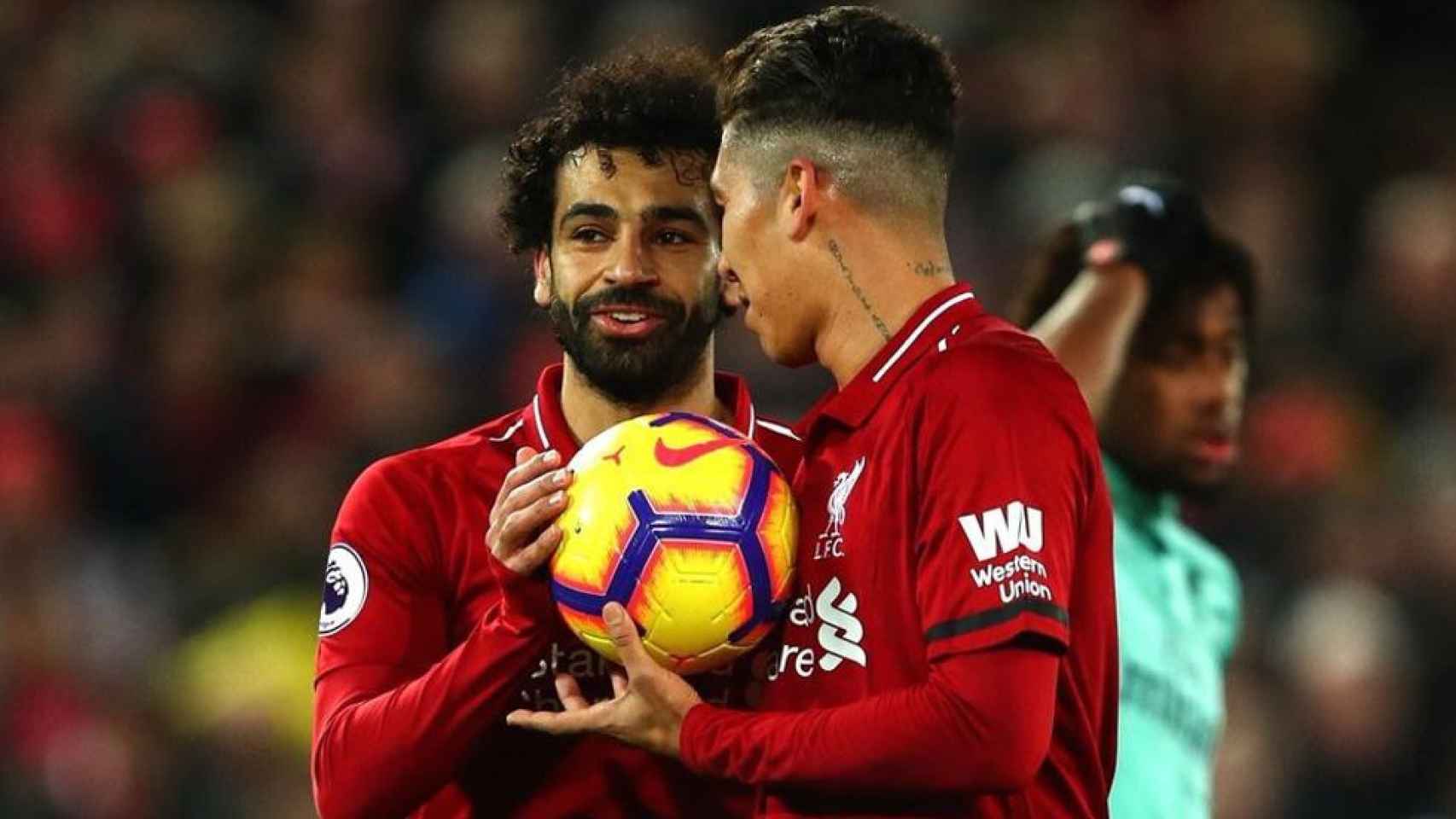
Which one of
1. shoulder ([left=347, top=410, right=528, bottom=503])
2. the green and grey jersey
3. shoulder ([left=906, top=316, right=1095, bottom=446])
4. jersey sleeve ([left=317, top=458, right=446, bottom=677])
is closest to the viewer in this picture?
shoulder ([left=906, top=316, right=1095, bottom=446])

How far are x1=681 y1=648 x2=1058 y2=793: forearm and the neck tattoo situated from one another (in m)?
0.55

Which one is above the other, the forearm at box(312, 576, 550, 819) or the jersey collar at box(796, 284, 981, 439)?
the jersey collar at box(796, 284, 981, 439)

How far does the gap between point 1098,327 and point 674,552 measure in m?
1.89

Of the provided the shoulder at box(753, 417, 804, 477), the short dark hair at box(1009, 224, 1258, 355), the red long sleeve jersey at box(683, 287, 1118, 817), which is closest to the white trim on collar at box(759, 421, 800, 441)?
the shoulder at box(753, 417, 804, 477)

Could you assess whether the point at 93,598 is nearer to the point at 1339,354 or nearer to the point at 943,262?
the point at 1339,354

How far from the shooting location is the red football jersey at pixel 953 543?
9.92ft

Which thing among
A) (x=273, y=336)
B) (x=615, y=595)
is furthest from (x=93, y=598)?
(x=615, y=595)

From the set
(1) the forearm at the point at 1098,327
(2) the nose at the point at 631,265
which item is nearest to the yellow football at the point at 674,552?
(2) the nose at the point at 631,265

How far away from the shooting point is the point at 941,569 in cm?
305

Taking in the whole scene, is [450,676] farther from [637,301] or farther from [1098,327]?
[1098,327]

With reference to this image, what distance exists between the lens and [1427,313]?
8.62 metres

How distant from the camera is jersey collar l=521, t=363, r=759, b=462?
12.8ft

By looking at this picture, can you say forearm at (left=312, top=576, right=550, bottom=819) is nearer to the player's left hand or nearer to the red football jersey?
the player's left hand

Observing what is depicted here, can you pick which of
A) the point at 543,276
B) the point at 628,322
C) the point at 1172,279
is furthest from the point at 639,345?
the point at 1172,279
